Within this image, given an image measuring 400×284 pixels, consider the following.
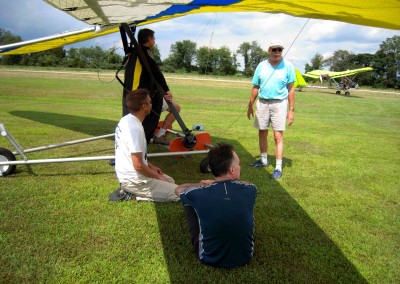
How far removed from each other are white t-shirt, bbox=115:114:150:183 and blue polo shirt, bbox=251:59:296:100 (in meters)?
2.40

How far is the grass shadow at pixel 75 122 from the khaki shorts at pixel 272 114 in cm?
446

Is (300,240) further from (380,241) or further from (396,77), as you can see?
(396,77)

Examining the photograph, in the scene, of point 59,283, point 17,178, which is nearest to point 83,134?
point 17,178

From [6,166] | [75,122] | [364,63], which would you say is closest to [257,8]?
[6,166]

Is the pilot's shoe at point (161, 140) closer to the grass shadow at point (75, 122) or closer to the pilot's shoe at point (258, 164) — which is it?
the pilot's shoe at point (258, 164)

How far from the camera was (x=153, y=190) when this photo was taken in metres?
3.71

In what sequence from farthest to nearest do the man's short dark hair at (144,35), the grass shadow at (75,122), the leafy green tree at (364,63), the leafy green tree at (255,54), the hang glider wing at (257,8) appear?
the leafy green tree at (364,63) < the grass shadow at (75,122) < the leafy green tree at (255,54) < the man's short dark hair at (144,35) < the hang glider wing at (257,8)

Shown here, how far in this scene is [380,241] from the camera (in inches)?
127

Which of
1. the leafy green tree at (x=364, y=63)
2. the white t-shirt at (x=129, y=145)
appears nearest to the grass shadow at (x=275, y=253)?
the white t-shirt at (x=129, y=145)

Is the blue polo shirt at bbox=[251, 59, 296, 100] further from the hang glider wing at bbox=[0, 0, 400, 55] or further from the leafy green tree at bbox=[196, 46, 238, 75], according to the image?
the leafy green tree at bbox=[196, 46, 238, 75]

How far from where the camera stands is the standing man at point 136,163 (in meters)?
3.36

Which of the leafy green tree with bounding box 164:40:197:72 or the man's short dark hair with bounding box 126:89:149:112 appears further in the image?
the leafy green tree with bounding box 164:40:197:72

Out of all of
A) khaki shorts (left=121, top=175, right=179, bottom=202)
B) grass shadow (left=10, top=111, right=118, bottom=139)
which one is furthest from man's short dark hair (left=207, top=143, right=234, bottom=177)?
grass shadow (left=10, top=111, right=118, bottom=139)

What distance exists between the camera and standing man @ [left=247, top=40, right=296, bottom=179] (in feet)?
15.9
